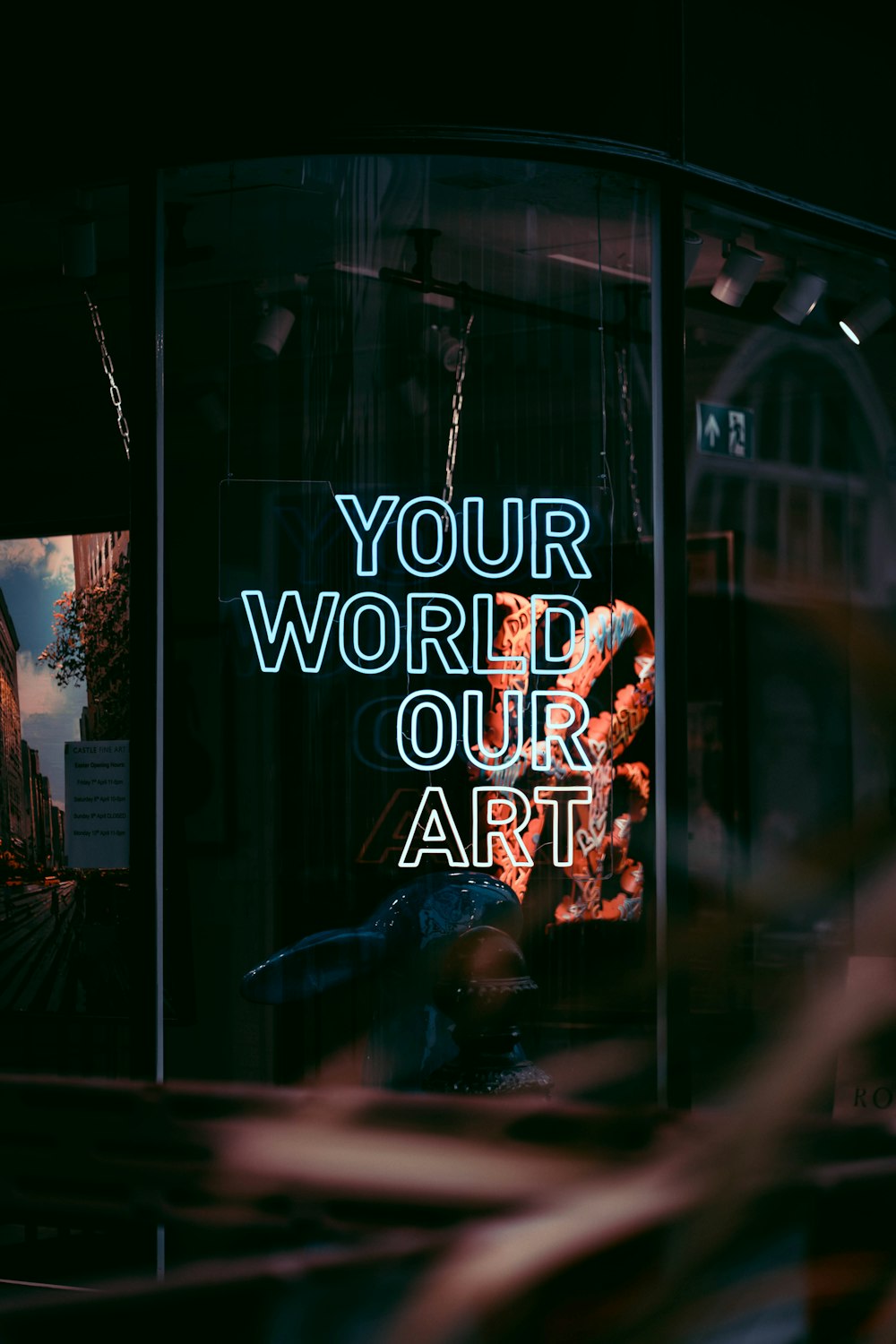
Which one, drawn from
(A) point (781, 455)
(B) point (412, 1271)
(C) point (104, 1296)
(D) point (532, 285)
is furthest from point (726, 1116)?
(A) point (781, 455)

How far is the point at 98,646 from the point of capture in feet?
20.9

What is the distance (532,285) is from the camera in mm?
4672

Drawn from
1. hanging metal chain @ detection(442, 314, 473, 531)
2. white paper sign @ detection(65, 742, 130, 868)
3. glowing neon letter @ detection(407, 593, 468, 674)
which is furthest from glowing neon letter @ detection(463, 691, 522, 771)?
white paper sign @ detection(65, 742, 130, 868)

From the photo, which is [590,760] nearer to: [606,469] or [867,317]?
[606,469]

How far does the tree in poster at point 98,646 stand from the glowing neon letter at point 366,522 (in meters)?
1.84

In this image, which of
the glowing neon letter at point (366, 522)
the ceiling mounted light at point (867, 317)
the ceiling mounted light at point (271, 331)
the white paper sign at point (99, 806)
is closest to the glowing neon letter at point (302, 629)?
the glowing neon letter at point (366, 522)

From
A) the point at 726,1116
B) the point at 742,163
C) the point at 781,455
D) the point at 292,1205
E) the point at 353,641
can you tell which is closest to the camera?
the point at 726,1116

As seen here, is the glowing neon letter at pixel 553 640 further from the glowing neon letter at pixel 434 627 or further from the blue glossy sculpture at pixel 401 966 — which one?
the blue glossy sculpture at pixel 401 966

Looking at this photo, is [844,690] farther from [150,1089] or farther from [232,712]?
[150,1089]

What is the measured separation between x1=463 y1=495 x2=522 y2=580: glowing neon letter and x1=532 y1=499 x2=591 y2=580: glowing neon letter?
2.1 inches

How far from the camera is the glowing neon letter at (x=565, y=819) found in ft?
15.0

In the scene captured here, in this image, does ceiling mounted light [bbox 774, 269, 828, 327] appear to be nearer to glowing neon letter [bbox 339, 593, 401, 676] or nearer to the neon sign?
the neon sign

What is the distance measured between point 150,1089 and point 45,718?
5.43 meters

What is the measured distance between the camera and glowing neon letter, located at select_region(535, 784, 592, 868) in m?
4.56
